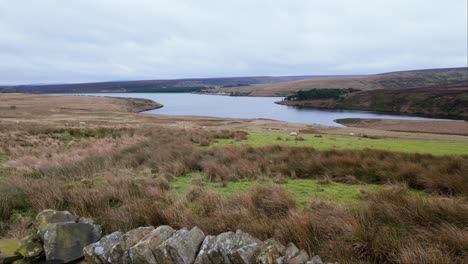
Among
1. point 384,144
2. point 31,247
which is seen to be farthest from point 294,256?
point 384,144

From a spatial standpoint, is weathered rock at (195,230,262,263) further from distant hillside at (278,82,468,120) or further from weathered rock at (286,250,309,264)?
distant hillside at (278,82,468,120)

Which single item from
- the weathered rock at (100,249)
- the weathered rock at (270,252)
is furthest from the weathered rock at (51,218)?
the weathered rock at (270,252)

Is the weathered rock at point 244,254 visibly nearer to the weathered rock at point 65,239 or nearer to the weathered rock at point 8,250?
the weathered rock at point 65,239

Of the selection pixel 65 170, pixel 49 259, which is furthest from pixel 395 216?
pixel 65 170

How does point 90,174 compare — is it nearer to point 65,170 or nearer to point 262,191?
point 65,170

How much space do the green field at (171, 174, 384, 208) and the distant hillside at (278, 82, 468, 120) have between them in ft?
257

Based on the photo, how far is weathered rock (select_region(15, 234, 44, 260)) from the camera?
582cm

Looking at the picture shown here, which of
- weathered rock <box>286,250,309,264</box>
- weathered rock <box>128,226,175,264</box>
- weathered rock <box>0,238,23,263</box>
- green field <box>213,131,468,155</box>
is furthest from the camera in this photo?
green field <box>213,131,468,155</box>

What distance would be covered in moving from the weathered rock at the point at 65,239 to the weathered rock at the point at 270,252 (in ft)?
10.6

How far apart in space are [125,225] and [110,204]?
1.64 m

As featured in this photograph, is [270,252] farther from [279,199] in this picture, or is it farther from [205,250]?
[279,199]

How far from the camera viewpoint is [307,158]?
12570 mm

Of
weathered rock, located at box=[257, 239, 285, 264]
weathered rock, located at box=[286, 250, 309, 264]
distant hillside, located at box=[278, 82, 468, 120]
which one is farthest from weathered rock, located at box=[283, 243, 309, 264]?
distant hillside, located at box=[278, 82, 468, 120]

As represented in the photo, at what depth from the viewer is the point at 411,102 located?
311 ft
